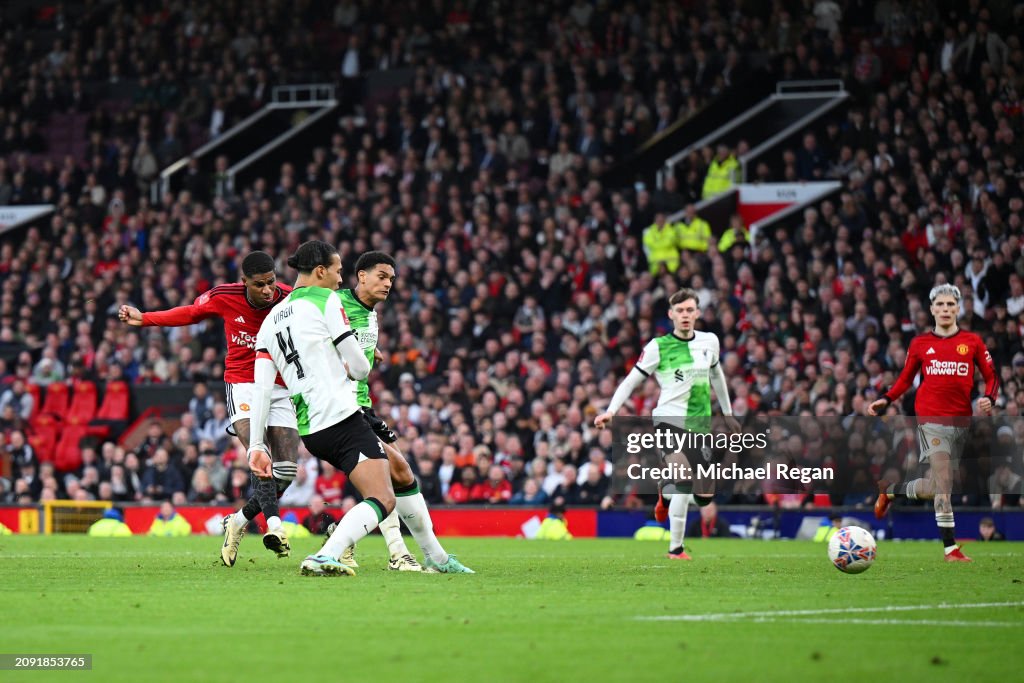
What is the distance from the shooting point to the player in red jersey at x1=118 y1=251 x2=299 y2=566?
1263cm

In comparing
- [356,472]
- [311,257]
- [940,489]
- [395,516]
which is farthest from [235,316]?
[940,489]

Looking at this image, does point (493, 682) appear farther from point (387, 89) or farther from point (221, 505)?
point (387, 89)

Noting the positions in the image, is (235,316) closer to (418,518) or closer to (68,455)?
(418,518)

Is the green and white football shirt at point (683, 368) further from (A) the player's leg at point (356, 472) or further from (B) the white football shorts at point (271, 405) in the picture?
(A) the player's leg at point (356, 472)

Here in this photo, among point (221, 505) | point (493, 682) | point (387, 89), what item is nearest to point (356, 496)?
point (221, 505)

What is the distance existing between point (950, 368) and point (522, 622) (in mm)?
7917

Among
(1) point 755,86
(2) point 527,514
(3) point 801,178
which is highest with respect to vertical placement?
(1) point 755,86

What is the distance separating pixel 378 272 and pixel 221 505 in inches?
506

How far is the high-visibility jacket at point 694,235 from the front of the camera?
2581cm

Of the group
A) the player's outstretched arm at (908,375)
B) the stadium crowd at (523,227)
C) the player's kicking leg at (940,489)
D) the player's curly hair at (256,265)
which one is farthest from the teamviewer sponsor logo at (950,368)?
the player's curly hair at (256,265)

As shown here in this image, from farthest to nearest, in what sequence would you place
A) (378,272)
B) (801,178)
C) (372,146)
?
1. (372,146)
2. (801,178)
3. (378,272)

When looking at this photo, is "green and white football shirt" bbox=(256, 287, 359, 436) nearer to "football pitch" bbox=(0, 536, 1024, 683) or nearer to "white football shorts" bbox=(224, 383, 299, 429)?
"football pitch" bbox=(0, 536, 1024, 683)

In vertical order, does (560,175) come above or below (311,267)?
above

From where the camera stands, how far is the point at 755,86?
29.1 meters
